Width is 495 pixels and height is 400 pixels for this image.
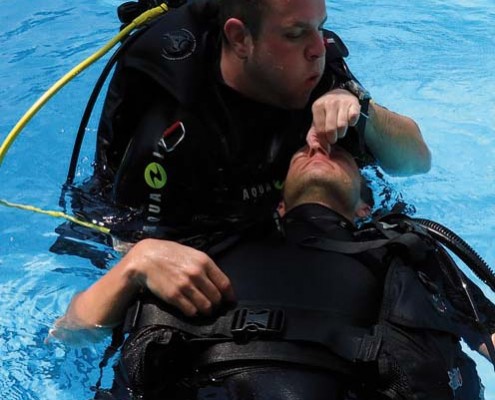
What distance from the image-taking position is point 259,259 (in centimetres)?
175

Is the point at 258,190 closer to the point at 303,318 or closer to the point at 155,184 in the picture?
the point at 155,184

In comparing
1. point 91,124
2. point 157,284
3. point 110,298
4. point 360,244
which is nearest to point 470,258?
point 360,244

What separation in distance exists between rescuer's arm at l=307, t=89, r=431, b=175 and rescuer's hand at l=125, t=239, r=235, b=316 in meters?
0.54

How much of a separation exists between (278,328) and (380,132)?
3.32 feet

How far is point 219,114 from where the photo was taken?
7.68ft

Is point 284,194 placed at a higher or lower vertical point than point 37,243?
→ higher

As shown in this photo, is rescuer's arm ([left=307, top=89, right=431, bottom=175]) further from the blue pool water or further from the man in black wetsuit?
the blue pool water

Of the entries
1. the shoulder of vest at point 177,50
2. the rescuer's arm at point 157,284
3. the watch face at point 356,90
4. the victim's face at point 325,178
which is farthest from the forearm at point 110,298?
the watch face at point 356,90

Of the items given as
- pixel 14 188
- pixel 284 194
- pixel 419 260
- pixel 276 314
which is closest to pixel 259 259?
pixel 276 314

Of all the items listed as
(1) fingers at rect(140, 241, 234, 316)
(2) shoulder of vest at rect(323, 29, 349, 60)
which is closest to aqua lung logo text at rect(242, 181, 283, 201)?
(2) shoulder of vest at rect(323, 29, 349, 60)

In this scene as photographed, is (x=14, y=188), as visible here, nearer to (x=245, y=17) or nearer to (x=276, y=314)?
(x=245, y=17)

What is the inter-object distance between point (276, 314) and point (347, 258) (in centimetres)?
21

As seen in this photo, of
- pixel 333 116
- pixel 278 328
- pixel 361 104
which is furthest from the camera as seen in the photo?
pixel 361 104

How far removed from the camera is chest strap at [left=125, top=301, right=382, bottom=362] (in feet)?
5.21
